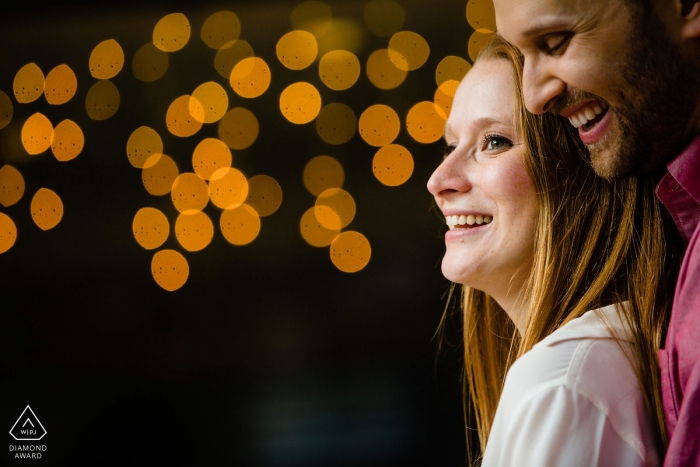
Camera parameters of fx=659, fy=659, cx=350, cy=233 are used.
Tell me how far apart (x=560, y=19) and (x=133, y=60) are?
1.90 meters

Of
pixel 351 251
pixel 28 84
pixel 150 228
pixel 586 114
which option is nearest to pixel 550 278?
pixel 586 114

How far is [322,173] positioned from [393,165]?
9.0 inches

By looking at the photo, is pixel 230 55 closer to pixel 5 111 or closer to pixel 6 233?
pixel 5 111

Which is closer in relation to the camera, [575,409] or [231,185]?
[575,409]

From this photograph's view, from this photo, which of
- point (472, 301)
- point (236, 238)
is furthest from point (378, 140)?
point (472, 301)

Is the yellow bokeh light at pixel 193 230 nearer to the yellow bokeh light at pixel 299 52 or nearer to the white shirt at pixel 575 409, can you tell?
the yellow bokeh light at pixel 299 52

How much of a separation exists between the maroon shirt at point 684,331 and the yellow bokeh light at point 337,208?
4.81 feet

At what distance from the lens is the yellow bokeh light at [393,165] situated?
2.05 metres

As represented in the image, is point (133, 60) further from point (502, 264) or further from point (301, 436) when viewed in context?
point (502, 264)

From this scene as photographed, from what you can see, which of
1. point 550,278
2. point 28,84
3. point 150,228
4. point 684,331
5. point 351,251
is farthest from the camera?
point 28,84

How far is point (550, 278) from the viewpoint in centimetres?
71

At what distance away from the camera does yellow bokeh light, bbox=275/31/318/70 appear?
2.14 metres

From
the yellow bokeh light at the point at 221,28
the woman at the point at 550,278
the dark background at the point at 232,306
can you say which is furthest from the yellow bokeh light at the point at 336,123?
the woman at the point at 550,278

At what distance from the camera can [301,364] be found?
6.77 feet
